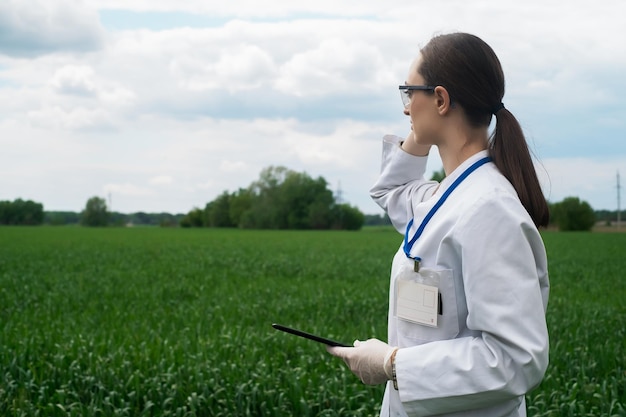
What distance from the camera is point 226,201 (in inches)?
4756

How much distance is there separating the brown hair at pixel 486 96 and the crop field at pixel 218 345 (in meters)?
3.26

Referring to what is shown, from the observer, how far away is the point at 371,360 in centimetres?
192

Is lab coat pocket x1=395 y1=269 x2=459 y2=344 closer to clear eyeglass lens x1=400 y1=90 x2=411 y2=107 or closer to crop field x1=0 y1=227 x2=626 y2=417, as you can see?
clear eyeglass lens x1=400 y1=90 x2=411 y2=107

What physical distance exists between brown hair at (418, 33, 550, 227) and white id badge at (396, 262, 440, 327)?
0.35 meters

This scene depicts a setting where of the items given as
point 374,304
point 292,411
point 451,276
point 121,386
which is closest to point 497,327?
point 451,276

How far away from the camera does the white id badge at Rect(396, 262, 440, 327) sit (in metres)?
1.88

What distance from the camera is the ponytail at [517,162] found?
6.30 feet

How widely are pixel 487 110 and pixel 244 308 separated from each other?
9.53 m

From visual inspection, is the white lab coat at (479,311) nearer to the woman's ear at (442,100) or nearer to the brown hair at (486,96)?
the brown hair at (486,96)

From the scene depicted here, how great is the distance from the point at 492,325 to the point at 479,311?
0.16 feet

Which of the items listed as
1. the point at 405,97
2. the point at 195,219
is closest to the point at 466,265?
the point at 405,97

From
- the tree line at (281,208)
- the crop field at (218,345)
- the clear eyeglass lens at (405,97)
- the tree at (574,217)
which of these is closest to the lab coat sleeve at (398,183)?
the clear eyeglass lens at (405,97)

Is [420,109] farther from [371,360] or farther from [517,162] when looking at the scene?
[371,360]

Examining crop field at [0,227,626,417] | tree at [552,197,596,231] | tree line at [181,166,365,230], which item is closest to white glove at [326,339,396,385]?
crop field at [0,227,626,417]
